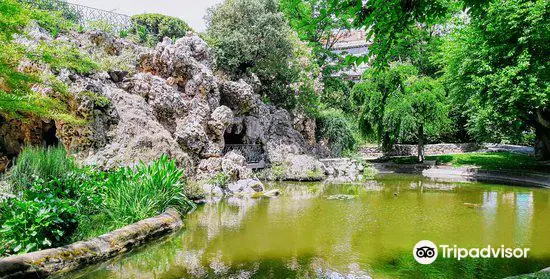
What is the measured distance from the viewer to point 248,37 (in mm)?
20703

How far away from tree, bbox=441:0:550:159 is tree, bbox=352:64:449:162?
3.43m

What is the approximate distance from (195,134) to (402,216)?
26.5ft

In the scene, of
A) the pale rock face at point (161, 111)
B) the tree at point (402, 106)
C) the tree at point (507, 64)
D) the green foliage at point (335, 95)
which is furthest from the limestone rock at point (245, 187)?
the green foliage at point (335, 95)

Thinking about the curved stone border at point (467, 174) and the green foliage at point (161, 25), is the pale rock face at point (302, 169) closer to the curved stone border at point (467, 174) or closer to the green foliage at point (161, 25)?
the curved stone border at point (467, 174)

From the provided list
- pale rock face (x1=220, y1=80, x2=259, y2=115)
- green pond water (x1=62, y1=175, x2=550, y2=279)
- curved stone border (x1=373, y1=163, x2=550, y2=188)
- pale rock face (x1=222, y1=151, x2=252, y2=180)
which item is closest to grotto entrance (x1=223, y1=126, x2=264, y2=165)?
pale rock face (x1=220, y1=80, x2=259, y2=115)

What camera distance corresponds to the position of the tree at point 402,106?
22.6 meters

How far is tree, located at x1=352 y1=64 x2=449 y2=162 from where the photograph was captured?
2262 cm

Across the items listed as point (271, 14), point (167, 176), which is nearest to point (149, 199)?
point (167, 176)

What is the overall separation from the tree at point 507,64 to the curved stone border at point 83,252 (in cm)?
1484

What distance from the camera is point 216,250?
6664mm

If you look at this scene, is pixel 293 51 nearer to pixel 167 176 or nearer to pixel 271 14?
pixel 271 14

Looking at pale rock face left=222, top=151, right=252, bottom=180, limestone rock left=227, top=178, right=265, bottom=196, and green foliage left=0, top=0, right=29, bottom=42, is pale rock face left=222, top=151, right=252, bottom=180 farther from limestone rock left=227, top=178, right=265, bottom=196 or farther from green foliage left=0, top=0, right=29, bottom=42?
green foliage left=0, top=0, right=29, bottom=42

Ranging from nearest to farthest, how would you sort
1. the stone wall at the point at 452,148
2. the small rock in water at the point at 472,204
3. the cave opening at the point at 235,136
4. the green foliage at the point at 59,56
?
the green foliage at the point at 59,56, the small rock in water at the point at 472,204, the cave opening at the point at 235,136, the stone wall at the point at 452,148

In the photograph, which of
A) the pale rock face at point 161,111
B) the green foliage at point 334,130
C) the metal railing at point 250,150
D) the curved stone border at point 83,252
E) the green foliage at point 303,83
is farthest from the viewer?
the green foliage at point 334,130
